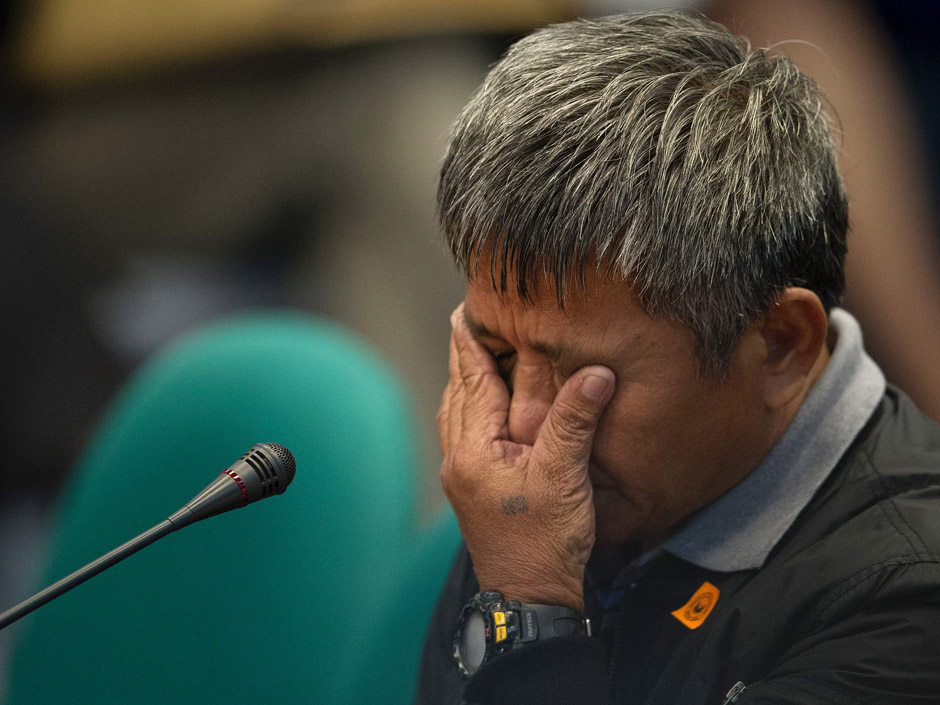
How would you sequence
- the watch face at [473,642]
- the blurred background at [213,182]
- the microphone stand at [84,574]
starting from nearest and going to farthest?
the microphone stand at [84,574] < the watch face at [473,642] < the blurred background at [213,182]

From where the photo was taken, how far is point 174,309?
1.13m

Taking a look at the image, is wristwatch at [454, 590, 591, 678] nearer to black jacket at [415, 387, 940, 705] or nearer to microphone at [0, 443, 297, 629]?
black jacket at [415, 387, 940, 705]

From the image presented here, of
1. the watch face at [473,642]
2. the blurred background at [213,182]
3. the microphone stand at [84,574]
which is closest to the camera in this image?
the microphone stand at [84,574]

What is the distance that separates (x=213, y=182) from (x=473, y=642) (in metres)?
0.73

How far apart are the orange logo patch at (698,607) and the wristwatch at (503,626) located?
9 cm

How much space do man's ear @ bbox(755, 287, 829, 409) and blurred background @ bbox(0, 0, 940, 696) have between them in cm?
18

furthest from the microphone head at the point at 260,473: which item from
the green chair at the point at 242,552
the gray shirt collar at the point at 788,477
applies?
the gray shirt collar at the point at 788,477

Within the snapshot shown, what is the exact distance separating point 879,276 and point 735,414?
283 millimetres

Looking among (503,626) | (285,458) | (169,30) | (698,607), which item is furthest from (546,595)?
(169,30)

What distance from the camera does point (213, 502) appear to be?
0.75 m

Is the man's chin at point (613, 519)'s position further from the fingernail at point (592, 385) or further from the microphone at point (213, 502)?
the microphone at point (213, 502)

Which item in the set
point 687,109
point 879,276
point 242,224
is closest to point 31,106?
point 242,224

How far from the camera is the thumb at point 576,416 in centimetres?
82

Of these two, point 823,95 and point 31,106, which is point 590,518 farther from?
point 31,106
